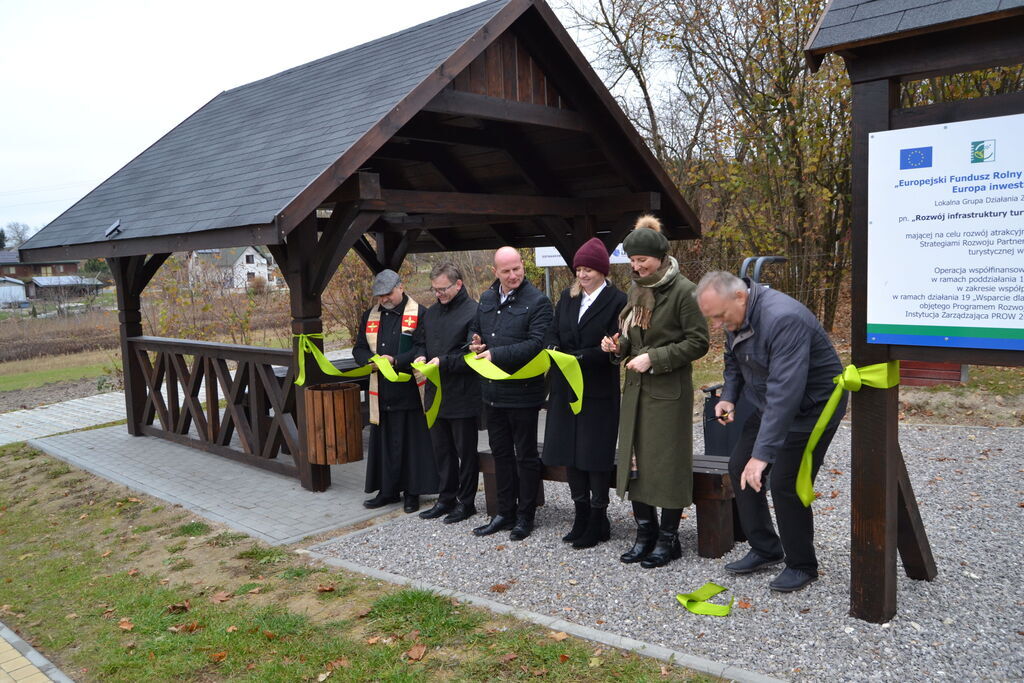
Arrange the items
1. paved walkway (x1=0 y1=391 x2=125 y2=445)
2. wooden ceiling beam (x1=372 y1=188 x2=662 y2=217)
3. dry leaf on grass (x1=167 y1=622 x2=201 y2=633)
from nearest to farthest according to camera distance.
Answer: dry leaf on grass (x1=167 y1=622 x2=201 y2=633)
wooden ceiling beam (x1=372 y1=188 x2=662 y2=217)
paved walkway (x1=0 y1=391 x2=125 y2=445)

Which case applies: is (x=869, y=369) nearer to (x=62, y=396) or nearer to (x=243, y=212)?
(x=243, y=212)

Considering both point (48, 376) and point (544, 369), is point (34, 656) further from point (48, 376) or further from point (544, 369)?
point (48, 376)

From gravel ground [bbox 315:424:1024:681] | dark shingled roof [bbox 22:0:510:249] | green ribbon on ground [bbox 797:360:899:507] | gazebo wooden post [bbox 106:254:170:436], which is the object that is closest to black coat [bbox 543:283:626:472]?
gravel ground [bbox 315:424:1024:681]

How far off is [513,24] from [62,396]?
13.6 metres

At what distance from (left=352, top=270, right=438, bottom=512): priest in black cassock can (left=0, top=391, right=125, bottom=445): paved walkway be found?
22.5 ft

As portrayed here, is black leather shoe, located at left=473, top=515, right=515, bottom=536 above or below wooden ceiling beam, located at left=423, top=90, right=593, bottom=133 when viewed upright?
below

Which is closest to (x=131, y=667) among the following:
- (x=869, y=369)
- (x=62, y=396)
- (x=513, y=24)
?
(x=869, y=369)

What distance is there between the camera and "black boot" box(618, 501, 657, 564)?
16.5 feet

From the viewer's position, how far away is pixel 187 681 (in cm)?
403

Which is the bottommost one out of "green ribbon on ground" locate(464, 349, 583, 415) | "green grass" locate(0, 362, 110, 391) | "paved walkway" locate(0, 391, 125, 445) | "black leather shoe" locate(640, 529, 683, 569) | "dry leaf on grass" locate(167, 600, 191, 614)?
"green grass" locate(0, 362, 110, 391)

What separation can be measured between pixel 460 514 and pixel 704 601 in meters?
2.27

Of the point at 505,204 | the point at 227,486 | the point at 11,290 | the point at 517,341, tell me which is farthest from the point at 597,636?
the point at 11,290

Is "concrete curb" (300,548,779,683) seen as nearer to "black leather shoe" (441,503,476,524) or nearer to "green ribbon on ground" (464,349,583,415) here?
"black leather shoe" (441,503,476,524)

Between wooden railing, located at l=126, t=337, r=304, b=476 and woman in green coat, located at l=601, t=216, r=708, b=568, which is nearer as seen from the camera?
woman in green coat, located at l=601, t=216, r=708, b=568
